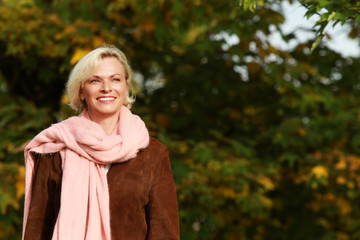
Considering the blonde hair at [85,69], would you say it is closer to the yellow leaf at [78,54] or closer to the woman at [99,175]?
the woman at [99,175]

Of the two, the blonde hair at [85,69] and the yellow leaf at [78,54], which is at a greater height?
the yellow leaf at [78,54]

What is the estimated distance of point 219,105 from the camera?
6281 millimetres

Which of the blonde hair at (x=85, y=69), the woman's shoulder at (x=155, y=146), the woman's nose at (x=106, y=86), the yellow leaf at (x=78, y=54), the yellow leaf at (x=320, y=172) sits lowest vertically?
the woman's shoulder at (x=155, y=146)

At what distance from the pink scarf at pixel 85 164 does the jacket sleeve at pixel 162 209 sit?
16 centimetres

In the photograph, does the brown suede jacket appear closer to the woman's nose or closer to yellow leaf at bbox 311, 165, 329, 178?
the woman's nose

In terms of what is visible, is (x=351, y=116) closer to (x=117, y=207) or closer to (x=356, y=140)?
(x=356, y=140)

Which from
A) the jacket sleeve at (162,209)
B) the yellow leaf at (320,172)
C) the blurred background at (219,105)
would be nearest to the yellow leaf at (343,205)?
the blurred background at (219,105)

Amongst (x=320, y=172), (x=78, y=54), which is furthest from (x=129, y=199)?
(x=320, y=172)

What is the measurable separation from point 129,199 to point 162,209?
0.49 feet

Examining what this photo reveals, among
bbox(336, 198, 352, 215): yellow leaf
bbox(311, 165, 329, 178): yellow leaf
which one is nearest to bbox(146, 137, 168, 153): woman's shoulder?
bbox(311, 165, 329, 178): yellow leaf

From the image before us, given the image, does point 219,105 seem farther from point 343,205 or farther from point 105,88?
point 105,88

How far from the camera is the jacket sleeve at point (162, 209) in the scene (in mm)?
2246

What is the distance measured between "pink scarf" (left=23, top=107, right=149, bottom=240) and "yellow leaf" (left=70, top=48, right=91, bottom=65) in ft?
7.32

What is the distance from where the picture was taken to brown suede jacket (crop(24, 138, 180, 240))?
2.23m
